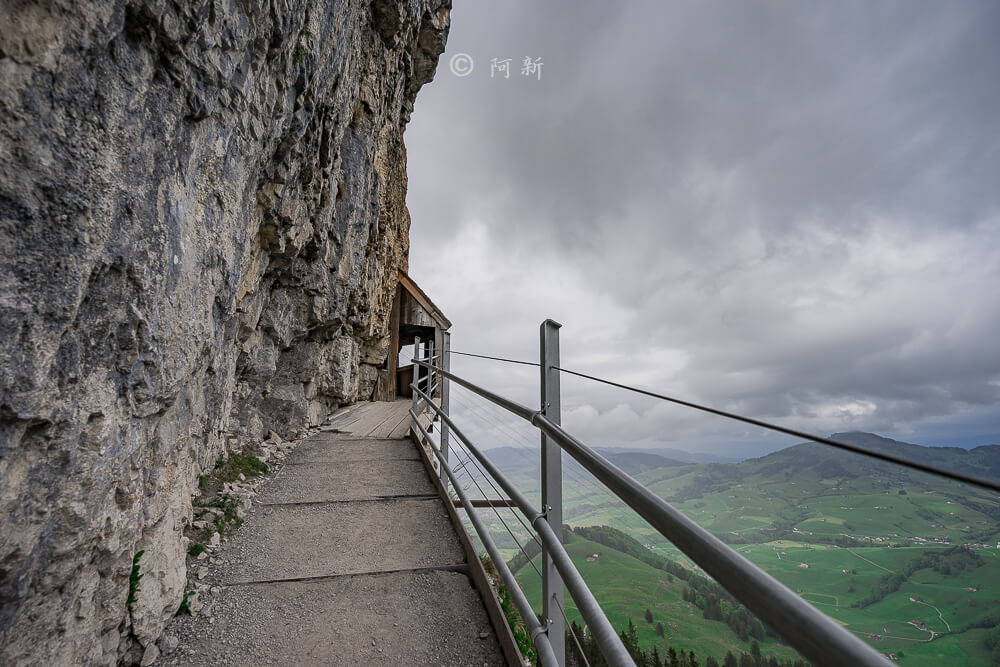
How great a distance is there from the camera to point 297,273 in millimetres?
6305

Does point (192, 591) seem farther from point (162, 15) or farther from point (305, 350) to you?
point (305, 350)

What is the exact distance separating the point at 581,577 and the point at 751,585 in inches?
32.7

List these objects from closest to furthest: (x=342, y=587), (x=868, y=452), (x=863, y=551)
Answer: (x=868, y=452)
(x=863, y=551)
(x=342, y=587)

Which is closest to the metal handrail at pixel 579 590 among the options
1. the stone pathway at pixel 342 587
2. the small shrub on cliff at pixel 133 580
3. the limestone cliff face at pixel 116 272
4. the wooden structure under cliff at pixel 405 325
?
the stone pathway at pixel 342 587

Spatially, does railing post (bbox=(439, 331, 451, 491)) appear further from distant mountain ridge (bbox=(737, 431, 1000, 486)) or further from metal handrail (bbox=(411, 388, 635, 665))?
distant mountain ridge (bbox=(737, 431, 1000, 486))

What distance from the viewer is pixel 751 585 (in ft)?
2.16

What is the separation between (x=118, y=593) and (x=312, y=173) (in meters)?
4.71

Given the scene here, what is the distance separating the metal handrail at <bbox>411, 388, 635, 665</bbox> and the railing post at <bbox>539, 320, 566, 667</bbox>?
0.09 m

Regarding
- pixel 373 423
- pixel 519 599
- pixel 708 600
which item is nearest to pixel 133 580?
pixel 519 599

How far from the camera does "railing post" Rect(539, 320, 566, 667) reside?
170cm

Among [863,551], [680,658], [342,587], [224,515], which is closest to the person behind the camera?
[863,551]

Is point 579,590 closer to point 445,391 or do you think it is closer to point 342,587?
point 342,587

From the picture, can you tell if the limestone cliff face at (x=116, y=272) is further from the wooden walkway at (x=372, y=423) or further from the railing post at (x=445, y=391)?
the wooden walkway at (x=372, y=423)

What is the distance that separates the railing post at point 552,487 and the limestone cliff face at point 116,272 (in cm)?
176
